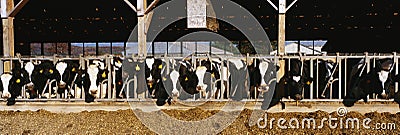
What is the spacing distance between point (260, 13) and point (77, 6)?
5776mm

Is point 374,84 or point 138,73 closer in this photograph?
point 374,84

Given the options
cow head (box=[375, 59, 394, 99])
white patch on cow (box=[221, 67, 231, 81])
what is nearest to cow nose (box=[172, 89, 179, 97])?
white patch on cow (box=[221, 67, 231, 81])

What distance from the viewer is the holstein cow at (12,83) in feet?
27.2

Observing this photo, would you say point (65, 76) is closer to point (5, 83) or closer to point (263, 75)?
point (5, 83)

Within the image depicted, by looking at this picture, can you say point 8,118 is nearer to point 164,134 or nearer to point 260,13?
point 164,134

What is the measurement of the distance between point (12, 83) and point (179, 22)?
833 centimetres

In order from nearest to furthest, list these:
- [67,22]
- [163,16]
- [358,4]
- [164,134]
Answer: [164,134] < [358,4] < [163,16] < [67,22]

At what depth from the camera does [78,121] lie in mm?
7914

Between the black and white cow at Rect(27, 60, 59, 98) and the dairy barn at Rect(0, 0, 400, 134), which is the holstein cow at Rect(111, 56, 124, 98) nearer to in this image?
the dairy barn at Rect(0, 0, 400, 134)

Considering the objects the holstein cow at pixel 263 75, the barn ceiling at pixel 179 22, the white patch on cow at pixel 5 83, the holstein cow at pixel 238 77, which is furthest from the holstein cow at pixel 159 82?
the barn ceiling at pixel 179 22

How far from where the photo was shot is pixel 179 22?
16094 mm

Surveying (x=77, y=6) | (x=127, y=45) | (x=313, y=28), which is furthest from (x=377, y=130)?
(x=127, y=45)

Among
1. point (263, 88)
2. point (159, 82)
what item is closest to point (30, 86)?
point (159, 82)

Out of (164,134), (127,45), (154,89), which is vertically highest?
(127,45)
